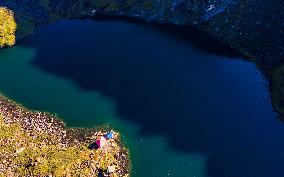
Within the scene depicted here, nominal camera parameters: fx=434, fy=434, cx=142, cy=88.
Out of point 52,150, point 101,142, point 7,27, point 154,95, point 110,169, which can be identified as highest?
point 154,95

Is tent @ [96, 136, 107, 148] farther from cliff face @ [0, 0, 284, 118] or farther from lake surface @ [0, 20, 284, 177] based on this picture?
cliff face @ [0, 0, 284, 118]

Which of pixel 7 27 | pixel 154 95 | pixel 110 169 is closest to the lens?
pixel 110 169

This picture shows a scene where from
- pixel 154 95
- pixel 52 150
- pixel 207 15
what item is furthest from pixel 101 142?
pixel 207 15

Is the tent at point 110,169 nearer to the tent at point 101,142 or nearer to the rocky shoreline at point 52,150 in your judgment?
the rocky shoreline at point 52,150

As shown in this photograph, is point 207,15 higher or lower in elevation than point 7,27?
higher

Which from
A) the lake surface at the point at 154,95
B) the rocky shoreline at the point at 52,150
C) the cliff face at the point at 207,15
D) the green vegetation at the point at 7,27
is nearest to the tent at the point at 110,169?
the rocky shoreline at the point at 52,150

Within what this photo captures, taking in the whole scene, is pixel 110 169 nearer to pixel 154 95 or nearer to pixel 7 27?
pixel 154 95
